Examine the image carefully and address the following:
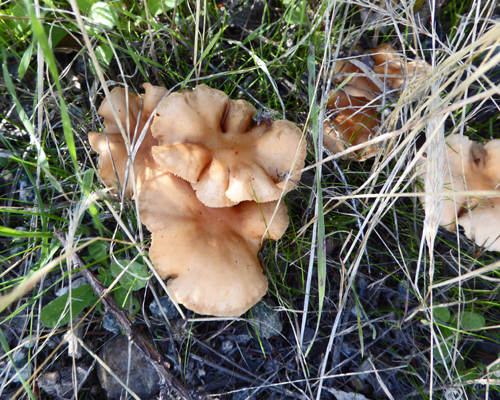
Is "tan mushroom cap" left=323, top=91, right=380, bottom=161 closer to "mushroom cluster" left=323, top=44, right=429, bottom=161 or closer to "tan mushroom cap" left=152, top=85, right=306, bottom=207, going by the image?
"mushroom cluster" left=323, top=44, right=429, bottom=161

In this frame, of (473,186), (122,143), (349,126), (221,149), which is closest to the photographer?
(221,149)

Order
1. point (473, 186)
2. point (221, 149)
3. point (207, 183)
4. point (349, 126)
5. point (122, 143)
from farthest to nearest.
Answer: point (349, 126)
point (473, 186)
point (122, 143)
point (221, 149)
point (207, 183)

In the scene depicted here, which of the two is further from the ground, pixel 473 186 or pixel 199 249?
pixel 473 186

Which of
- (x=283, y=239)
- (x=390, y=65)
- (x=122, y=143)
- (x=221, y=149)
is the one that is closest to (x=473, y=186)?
(x=390, y=65)

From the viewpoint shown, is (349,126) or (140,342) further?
(349,126)

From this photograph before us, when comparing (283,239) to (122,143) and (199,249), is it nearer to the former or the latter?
(199,249)

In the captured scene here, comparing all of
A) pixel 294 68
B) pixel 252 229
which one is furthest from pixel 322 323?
pixel 294 68

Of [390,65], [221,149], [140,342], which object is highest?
[390,65]

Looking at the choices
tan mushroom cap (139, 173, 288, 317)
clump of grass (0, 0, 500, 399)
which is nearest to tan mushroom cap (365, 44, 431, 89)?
clump of grass (0, 0, 500, 399)
